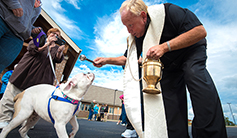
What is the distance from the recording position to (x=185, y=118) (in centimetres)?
150

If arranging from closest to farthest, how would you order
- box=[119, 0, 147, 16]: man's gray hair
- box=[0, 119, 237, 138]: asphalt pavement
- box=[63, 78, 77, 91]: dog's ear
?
box=[119, 0, 147, 16]: man's gray hair
box=[63, 78, 77, 91]: dog's ear
box=[0, 119, 237, 138]: asphalt pavement

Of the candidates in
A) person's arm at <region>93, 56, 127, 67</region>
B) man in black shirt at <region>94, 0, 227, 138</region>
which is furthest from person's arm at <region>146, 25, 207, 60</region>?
person's arm at <region>93, 56, 127, 67</region>

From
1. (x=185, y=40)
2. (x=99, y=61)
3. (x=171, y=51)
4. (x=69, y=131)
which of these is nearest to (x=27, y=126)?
(x=69, y=131)

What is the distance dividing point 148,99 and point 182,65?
0.48 metres

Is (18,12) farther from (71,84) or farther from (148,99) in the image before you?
(148,99)

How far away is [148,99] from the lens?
4.10ft

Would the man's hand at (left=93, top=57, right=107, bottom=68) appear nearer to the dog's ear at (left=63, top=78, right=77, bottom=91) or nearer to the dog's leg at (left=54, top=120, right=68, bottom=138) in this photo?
the dog's ear at (left=63, top=78, right=77, bottom=91)

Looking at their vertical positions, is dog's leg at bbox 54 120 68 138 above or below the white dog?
below

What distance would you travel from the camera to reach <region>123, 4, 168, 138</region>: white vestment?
1174mm

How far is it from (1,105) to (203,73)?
128 inches

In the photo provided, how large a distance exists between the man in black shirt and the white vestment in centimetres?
7

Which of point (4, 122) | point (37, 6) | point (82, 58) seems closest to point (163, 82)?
point (82, 58)

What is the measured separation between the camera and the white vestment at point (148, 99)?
1.17 metres

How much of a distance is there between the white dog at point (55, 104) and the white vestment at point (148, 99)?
84 cm
